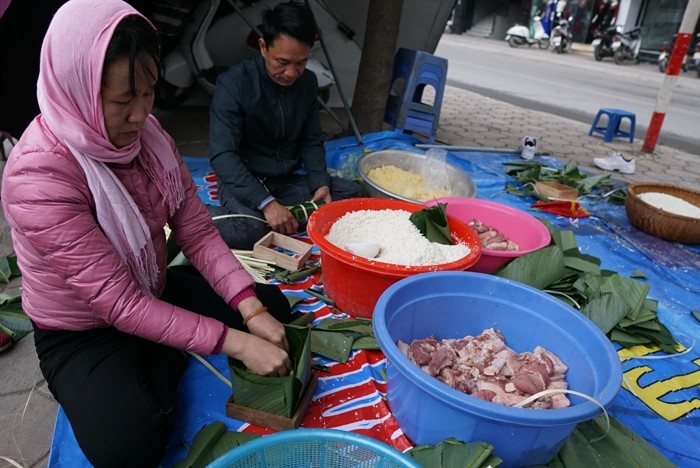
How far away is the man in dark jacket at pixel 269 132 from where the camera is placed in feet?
6.94

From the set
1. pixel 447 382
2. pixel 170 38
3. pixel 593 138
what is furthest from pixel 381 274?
pixel 593 138

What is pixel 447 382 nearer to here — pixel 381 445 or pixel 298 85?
pixel 381 445

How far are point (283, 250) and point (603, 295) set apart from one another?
4.86ft

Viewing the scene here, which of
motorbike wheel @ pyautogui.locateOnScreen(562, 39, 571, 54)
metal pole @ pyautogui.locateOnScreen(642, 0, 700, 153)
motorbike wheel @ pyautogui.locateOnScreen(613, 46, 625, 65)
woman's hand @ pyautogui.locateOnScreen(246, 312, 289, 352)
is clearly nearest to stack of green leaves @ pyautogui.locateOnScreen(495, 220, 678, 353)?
woman's hand @ pyautogui.locateOnScreen(246, 312, 289, 352)

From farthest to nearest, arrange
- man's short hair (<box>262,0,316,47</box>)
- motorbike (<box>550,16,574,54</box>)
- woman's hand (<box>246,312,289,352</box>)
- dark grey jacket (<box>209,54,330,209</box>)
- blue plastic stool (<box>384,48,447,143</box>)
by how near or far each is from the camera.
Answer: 1. motorbike (<box>550,16,574,54</box>)
2. blue plastic stool (<box>384,48,447,143</box>)
3. dark grey jacket (<box>209,54,330,209</box>)
4. man's short hair (<box>262,0,316,47</box>)
5. woman's hand (<box>246,312,289,352</box>)

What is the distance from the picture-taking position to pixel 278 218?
2326mm

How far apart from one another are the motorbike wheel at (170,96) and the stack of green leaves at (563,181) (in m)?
3.50

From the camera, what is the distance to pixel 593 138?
5469 mm

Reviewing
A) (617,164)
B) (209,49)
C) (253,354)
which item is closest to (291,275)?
(253,354)

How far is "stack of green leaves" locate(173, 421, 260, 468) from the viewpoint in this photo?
3.93ft

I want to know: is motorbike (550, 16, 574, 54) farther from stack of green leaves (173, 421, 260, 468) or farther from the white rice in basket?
stack of green leaves (173, 421, 260, 468)

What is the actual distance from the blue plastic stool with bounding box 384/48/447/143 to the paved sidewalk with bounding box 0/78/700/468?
1.68 ft

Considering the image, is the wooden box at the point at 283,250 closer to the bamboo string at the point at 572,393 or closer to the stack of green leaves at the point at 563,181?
the bamboo string at the point at 572,393

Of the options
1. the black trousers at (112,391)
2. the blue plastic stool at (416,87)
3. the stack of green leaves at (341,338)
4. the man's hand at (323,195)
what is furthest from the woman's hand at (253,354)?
the blue plastic stool at (416,87)
